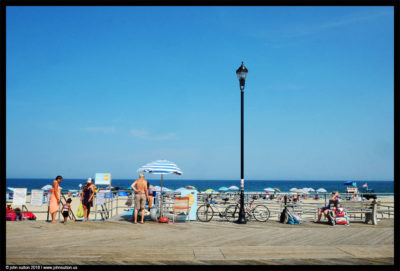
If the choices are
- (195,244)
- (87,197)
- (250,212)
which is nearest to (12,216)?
(87,197)

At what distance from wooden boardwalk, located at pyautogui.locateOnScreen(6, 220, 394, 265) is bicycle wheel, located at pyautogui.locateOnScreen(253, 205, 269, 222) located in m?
0.97

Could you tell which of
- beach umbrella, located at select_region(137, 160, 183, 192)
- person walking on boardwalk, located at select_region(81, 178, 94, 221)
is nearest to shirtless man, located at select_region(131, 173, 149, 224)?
beach umbrella, located at select_region(137, 160, 183, 192)

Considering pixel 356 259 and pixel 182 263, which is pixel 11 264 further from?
pixel 356 259

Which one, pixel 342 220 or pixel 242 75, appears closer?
pixel 342 220

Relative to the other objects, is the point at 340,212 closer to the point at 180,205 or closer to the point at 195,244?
the point at 180,205

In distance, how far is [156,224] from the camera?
1102 centimetres

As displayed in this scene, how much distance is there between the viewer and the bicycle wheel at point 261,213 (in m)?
12.0

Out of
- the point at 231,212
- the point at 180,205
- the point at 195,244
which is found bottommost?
the point at 195,244

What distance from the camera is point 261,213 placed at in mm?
12039

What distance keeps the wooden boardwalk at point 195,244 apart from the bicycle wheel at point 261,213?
0.97m

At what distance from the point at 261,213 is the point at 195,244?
4844mm

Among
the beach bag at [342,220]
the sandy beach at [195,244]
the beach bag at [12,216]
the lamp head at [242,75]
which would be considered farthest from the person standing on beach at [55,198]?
the beach bag at [342,220]

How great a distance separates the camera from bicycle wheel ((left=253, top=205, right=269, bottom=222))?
1198cm

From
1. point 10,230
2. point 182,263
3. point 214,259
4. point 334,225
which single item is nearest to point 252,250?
point 214,259
